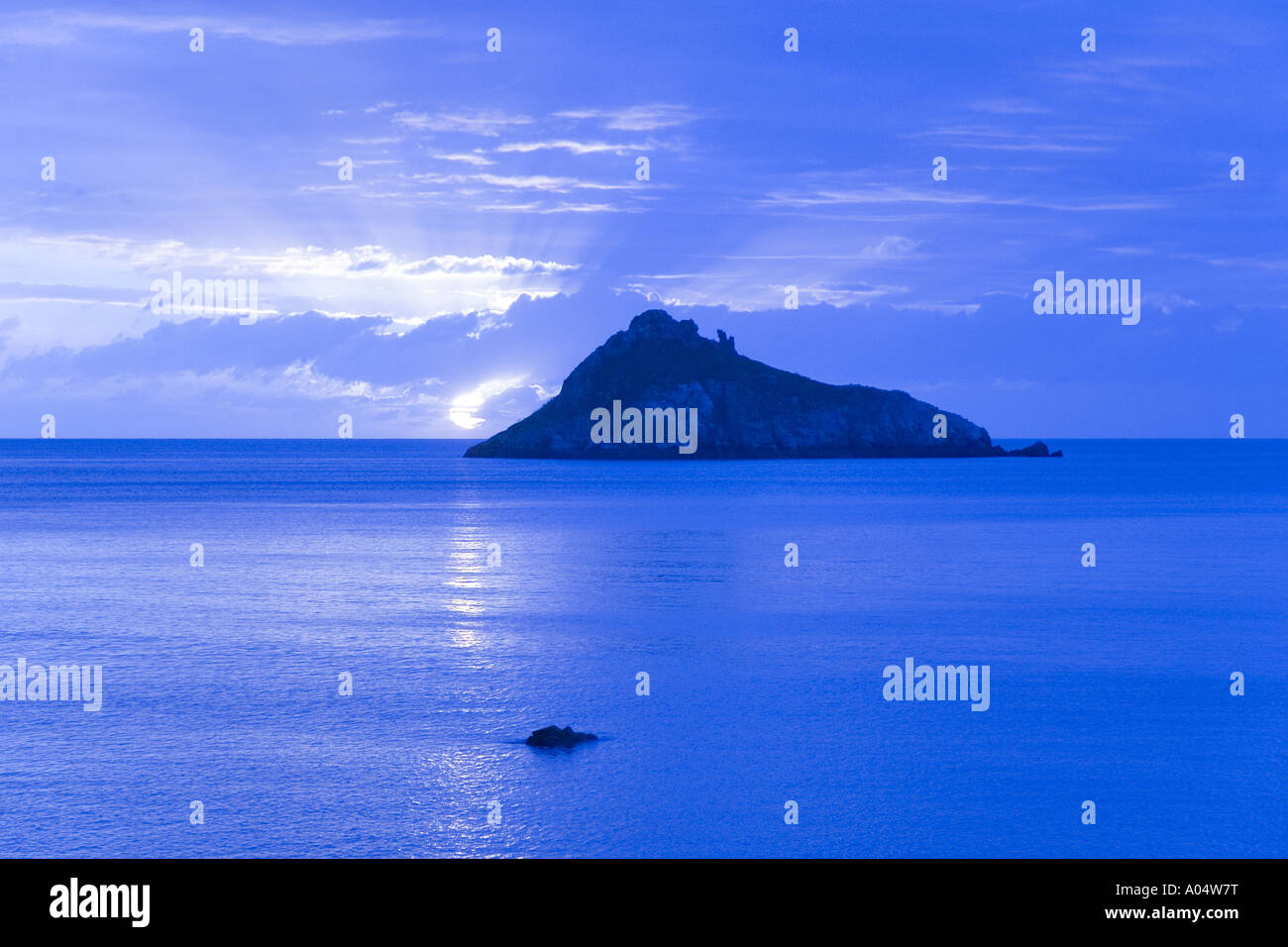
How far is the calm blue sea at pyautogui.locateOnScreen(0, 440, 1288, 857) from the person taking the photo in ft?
75.0

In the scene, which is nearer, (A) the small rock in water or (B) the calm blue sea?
(B) the calm blue sea

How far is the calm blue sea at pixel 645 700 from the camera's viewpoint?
75.0 ft

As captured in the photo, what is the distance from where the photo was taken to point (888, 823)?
76.1 ft

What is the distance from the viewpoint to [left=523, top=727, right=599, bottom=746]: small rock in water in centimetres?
2756

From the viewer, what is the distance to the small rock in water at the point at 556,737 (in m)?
27.6

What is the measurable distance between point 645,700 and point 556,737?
5.43 m

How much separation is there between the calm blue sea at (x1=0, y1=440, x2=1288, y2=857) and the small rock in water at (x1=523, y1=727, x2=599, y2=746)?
2.97 feet

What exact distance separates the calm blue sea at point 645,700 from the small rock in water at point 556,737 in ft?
2.97

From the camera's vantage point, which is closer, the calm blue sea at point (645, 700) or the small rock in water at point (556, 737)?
the calm blue sea at point (645, 700)

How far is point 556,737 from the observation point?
27.7 metres

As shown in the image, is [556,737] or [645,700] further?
[645,700]

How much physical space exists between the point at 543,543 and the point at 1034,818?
184 ft
